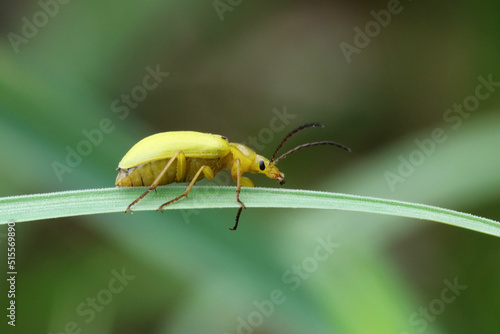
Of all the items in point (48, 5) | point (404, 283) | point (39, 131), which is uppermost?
point (48, 5)

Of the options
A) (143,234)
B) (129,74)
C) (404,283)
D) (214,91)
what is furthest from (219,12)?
(404,283)

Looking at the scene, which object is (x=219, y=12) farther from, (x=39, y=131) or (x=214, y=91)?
(x=39, y=131)

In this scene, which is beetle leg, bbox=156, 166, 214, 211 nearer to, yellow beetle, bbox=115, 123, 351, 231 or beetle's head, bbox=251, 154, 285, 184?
yellow beetle, bbox=115, 123, 351, 231

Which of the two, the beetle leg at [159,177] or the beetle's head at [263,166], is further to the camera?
the beetle's head at [263,166]

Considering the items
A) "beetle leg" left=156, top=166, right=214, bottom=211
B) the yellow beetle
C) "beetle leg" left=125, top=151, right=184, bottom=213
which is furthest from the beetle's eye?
"beetle leg" left=125, top=151, right=184, bottom=213

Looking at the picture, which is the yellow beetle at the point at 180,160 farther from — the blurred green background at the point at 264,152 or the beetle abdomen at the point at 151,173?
the blurred green background at the point at 264,152

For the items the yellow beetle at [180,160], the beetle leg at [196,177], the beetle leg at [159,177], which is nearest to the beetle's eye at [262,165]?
the yellow beetle at [180,160]

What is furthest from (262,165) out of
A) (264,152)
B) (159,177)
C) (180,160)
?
(264,152)
